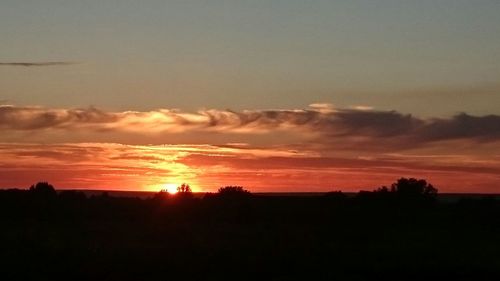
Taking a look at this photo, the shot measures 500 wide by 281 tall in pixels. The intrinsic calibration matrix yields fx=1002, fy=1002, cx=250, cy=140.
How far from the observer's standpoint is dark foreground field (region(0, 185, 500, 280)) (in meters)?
36.7

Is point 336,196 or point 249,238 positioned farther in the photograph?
point 336,196

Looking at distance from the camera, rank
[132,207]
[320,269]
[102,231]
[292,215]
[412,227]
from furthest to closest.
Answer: [132,207] → [292,215] → [412,227] → [102,231] → [320,269]

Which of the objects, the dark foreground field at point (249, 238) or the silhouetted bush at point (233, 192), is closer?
the dark foreground field at point (249, 238)

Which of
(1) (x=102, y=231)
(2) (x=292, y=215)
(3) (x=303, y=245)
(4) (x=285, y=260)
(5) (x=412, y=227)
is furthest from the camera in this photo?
(2) (x=292, y=215)

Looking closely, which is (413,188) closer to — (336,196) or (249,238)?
(336,196)

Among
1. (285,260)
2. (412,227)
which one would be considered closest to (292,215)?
(412,227)

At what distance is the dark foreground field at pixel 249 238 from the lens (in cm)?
3669

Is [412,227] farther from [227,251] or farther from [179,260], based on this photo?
[179,260]

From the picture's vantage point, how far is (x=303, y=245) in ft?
150

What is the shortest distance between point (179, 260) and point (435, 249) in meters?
12.7

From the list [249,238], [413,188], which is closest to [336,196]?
[413,188]

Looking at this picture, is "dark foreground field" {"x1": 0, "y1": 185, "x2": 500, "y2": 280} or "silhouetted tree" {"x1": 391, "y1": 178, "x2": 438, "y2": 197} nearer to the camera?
"dark foreground field" {"x1": 0, "y1": 185, "x2": 500, "y2": 280}

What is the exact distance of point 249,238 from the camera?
5119cm

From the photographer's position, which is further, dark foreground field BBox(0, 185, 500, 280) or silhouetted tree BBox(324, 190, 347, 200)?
silhouetted tree BBox(324, 190, 347, 200)
